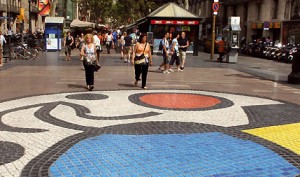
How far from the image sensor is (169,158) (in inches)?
205

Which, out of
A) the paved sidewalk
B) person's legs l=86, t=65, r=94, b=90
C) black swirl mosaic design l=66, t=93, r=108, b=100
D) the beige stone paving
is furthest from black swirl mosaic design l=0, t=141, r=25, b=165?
person's legs l=86, t=65, r=94, b=90

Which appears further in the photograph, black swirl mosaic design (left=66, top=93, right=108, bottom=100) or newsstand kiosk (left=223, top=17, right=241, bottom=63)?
newsstand kiosk (left=223, top=17, right=241, bottom=63)

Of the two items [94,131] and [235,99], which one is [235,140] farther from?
[235,99]

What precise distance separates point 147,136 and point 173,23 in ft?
70.7

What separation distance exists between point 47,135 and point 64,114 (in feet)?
5.35

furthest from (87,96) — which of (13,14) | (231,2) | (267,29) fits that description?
(13,14)

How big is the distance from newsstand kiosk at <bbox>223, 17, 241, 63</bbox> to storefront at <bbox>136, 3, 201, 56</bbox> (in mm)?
3714

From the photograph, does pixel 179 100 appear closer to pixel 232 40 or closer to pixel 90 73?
pixel 90 73

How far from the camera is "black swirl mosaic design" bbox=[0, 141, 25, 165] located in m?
5.04

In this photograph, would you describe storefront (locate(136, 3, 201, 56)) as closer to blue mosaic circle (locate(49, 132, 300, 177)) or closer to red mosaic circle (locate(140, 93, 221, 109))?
red mosaic circle (locate(140, 93, 221, 109))

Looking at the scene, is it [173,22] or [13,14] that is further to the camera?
[13,14]

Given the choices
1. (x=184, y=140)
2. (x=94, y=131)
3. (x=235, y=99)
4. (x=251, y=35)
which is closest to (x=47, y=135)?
(x=94, y=131)

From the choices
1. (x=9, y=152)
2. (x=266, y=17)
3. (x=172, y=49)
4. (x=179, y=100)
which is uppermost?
(x=266, y=17)

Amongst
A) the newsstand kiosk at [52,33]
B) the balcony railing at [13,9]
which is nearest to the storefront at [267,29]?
the newsstand kiosk at [52,33]
